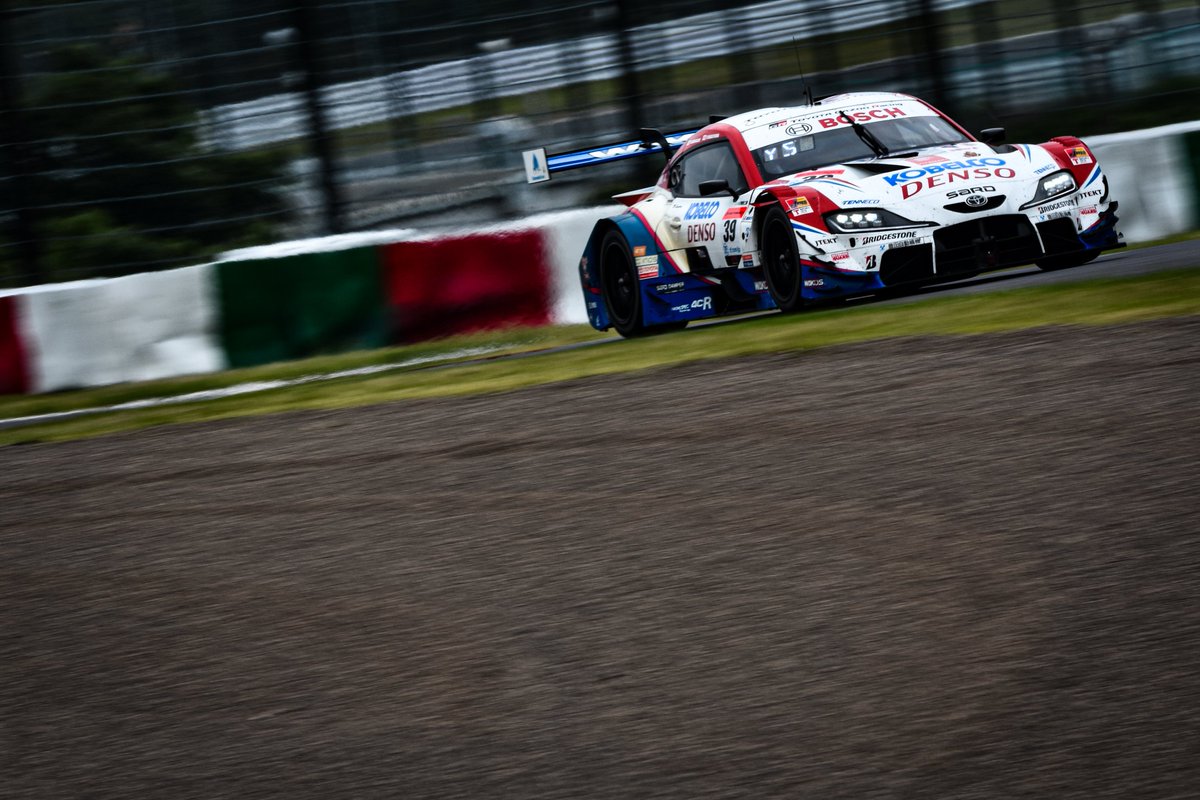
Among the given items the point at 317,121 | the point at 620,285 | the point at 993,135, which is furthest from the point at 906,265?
the point at 317,121

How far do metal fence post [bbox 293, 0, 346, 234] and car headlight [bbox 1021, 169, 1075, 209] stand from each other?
20.2 feet

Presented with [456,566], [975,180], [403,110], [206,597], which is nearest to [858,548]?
[456,566]

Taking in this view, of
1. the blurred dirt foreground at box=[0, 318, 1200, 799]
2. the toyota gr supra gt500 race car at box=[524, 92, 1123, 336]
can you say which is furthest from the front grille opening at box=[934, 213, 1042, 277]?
the blurred dirt foreground at box=[0, 318, 1200, 799]

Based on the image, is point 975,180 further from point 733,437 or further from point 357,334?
point 357,334

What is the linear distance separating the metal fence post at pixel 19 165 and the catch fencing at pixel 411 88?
16 mm

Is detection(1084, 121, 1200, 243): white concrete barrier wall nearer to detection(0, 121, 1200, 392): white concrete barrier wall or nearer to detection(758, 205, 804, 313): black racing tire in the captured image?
detection(758, 205, 804, 313): black racing tire

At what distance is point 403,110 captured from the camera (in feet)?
43.6

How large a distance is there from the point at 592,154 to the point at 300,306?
244 cm

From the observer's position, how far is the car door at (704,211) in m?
9.95

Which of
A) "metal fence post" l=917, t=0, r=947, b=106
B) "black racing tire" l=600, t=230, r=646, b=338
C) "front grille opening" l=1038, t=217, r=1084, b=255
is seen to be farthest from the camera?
"metal fence post" l=917, t=0, r=947, b=106

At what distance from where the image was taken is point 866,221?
888cm

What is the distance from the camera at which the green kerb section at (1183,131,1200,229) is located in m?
12.2

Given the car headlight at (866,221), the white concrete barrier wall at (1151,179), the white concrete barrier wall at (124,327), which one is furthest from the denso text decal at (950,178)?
the white concrete barrier wall at (124,327)

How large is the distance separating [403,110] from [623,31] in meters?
2.07
